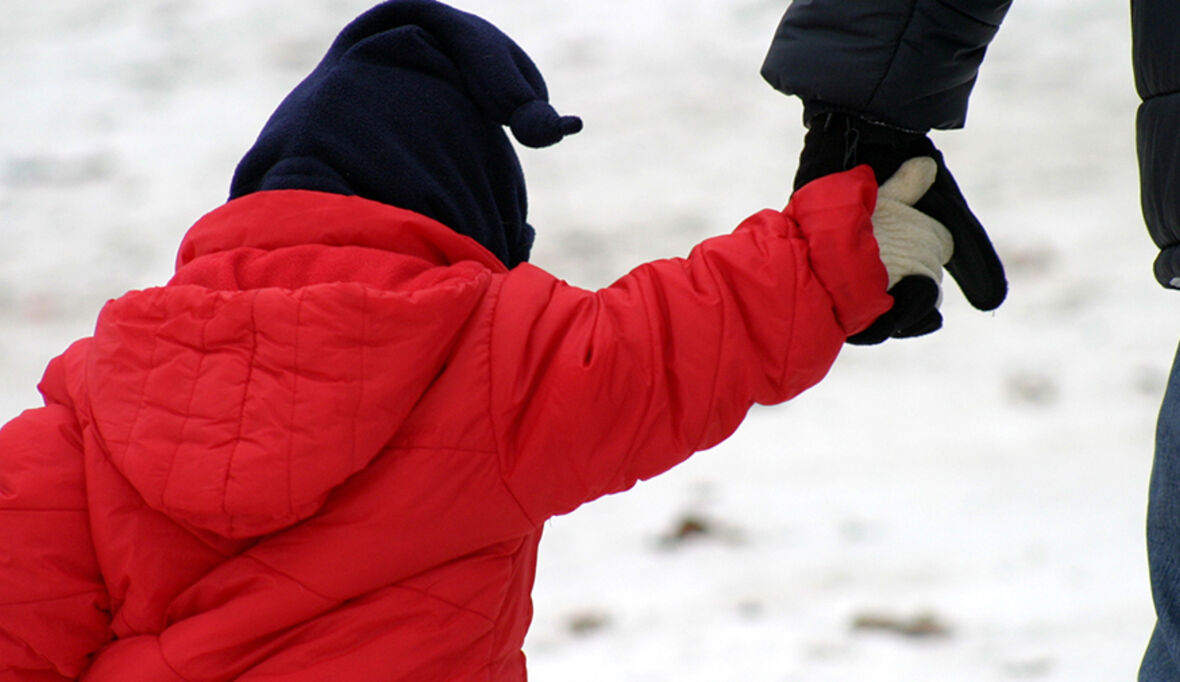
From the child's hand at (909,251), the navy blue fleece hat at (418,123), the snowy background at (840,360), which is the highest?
the navy blue fleece hat at (418,123)

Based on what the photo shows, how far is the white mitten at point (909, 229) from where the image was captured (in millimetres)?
1123

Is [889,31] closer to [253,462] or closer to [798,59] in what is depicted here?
[798,59]

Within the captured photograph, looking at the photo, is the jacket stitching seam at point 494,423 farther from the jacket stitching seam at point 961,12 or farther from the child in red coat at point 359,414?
the jacket stitching seam at point 961,12

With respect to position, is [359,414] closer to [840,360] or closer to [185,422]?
[185,422]

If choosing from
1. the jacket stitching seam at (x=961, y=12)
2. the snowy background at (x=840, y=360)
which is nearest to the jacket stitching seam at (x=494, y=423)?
the jacket stitching seam at (x=961, y=12)

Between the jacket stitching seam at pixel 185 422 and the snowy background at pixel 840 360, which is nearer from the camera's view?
the jacket stitching seam at pixel 185 422

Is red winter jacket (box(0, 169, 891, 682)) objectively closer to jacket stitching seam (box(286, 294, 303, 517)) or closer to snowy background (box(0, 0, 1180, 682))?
jacket stitching seam (box(286, 294, 303, 517))

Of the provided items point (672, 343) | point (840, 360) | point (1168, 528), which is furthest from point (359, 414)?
point (840, 360)

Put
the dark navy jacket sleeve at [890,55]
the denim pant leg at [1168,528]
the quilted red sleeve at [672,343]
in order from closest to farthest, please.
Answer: the denim pant leg at [1168,528], the quilted red sleeve at [672,343], the dark navy jacket sleeve at [890,55]

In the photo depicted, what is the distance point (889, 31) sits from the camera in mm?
1147

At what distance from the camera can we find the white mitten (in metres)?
1.12

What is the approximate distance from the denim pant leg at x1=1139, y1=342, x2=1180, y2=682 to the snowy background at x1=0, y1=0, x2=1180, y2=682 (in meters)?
0.68

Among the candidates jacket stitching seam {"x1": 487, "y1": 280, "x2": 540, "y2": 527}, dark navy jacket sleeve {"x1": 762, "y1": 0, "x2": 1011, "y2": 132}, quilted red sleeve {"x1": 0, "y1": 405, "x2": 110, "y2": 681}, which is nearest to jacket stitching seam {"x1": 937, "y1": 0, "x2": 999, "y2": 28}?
dark navy jacket sleeve {"x1": 762, "y1": 0, "x2": 1011, "y2": 132}

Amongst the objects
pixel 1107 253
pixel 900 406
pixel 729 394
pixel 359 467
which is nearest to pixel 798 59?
pixel 729 394
